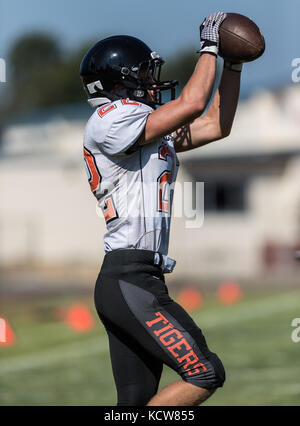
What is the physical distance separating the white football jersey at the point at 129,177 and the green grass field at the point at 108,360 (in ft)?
9.21

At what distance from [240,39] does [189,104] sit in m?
0.46

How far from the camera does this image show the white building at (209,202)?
63.2 ft

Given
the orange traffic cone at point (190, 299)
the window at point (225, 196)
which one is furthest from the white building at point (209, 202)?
the orange traffic cone at point (190, 299)

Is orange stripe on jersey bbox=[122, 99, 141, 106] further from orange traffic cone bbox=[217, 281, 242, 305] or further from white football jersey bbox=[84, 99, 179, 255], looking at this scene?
orange traffic cone bbox=[217, 281, 242, 305]

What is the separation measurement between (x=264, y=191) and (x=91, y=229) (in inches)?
226

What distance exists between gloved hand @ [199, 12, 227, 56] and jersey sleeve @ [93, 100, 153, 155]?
0.39 meters

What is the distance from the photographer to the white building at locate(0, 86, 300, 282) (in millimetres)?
19250

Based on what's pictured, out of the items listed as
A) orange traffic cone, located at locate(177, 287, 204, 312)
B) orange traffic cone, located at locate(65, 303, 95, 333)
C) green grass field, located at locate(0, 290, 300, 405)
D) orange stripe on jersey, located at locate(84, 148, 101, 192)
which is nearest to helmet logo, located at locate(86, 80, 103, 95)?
orange stripe on jersey, located at locate(84, 148, 101, 192)

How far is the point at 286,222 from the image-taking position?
762 inches

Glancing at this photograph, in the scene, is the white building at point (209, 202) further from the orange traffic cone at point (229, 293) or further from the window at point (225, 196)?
the orange traffic cone at point (229, 293)

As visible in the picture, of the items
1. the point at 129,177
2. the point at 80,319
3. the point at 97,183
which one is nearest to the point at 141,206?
the point at 129,177

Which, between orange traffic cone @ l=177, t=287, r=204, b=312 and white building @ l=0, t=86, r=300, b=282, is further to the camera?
white building @ l=0, t=86, r=300, b=282

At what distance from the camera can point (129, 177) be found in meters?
3.27

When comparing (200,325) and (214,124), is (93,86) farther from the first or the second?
(200,325)
